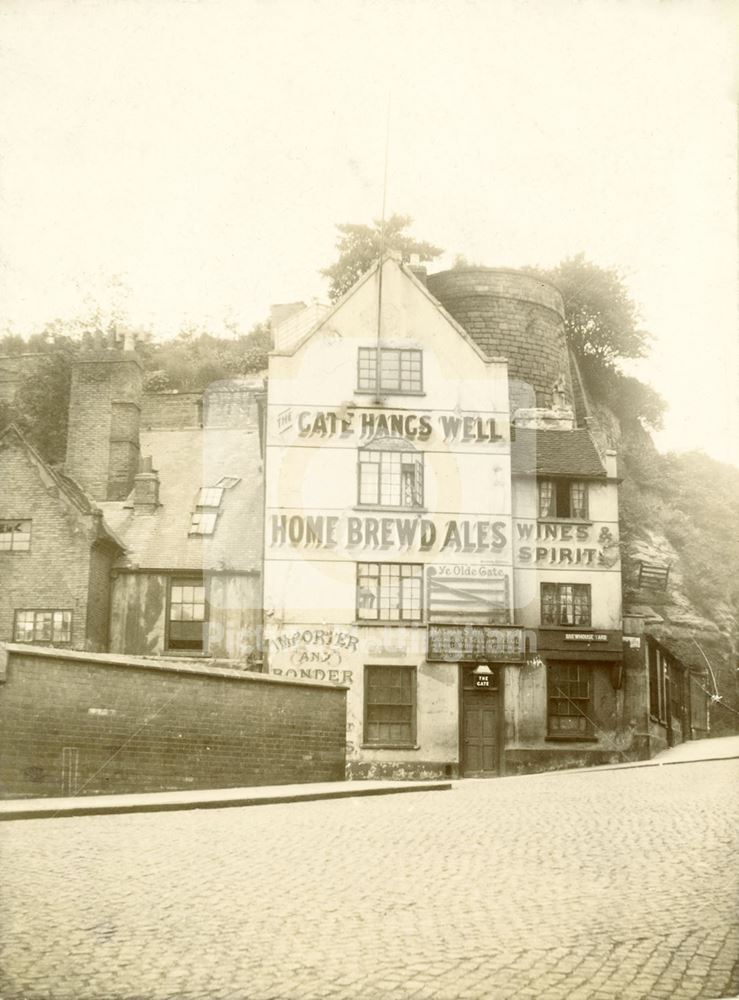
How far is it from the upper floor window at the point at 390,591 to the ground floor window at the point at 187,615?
388 cm

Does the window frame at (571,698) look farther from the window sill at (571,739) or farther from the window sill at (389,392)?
the window sill at (389,392)

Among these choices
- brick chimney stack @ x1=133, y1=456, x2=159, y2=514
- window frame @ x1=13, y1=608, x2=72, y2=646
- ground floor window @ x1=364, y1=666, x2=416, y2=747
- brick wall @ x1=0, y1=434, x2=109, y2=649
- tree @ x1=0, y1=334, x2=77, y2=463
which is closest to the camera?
window frame @ x1=13, y1=608, x2=72, y2=646

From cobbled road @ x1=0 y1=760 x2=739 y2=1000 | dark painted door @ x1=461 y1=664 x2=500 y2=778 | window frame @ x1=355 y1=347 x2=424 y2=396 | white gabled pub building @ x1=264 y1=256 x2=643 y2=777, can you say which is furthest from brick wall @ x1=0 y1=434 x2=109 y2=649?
cobbled road @ x1=0 y1=760 x2=739 y2=1000

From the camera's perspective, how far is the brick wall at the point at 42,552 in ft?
89.1

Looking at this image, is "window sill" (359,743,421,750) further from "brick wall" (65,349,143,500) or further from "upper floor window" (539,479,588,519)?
"brick wall" (65,349,143,500)

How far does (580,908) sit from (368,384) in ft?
68.9

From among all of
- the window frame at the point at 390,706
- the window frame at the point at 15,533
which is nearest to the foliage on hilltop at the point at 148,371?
the window frame at the point at 15,533

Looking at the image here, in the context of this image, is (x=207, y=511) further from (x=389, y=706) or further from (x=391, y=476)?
(x=389, y=706)

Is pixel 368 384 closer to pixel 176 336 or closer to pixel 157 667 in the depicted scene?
pixel 176 336

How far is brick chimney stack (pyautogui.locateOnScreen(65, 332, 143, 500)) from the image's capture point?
1166 inches

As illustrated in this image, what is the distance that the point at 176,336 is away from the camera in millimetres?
30641

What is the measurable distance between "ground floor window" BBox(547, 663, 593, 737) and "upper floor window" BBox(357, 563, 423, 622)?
12.5ft

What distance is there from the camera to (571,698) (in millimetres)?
28688

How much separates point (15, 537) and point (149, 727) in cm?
1072
